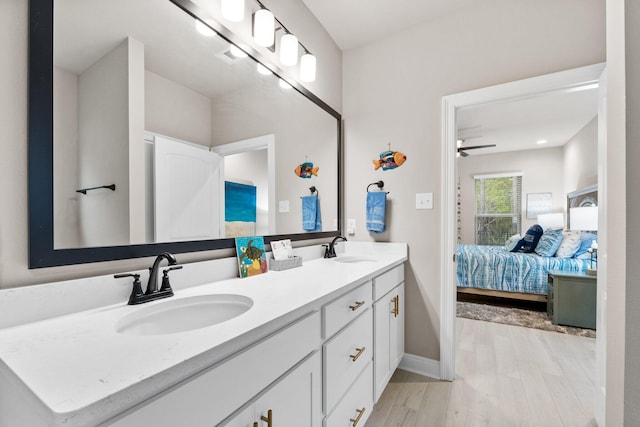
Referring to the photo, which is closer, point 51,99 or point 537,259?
point 51,99

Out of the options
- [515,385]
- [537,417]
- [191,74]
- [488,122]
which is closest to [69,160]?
[191,74]

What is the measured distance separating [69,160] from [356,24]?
2096mm

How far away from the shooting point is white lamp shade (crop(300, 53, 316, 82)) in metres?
1.89

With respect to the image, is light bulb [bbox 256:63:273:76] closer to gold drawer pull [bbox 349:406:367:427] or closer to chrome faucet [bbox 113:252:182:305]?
chrome faucet [bbox 113:252:182:305]

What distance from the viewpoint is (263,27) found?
150 cm

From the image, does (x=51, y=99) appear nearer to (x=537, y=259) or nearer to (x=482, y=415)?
(x=482, y=415)

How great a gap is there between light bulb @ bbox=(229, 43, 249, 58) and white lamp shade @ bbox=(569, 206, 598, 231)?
395cm

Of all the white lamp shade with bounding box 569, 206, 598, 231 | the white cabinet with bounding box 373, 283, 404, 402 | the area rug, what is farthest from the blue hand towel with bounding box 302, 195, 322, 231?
the white lamp shade with bounding box 569, 206, 598, 231

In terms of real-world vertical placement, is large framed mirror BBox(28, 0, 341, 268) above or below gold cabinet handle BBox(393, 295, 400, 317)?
above

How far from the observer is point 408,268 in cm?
215

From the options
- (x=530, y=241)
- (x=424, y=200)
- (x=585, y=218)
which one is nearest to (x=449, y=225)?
(x=424, y=200)

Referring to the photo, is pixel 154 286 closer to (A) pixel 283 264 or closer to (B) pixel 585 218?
(A) pixel 283 264

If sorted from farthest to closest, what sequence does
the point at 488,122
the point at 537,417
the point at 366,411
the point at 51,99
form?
the point at 488,122
the point at 537,417
the point at 366,411
the point at 51,99

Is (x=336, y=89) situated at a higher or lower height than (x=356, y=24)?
lower
